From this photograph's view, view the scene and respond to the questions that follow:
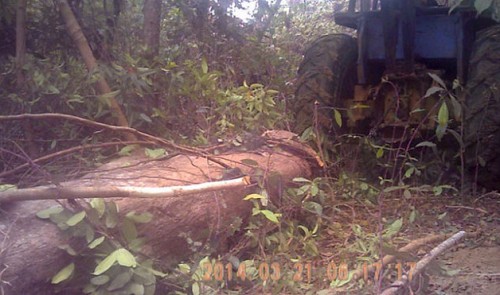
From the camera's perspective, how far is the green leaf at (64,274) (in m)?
2.49

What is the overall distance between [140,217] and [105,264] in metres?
0.36

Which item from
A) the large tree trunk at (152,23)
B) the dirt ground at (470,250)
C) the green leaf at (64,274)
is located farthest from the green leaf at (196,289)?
the large tree trunk at (152,23)

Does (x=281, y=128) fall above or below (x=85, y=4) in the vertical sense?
below

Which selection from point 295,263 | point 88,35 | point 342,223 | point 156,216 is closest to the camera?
point 156,216

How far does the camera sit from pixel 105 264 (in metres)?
2.52

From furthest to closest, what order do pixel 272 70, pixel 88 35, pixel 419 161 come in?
pixel 272 70
pixel 88 35
pixel 419 161

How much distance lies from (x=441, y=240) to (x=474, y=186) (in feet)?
4.52

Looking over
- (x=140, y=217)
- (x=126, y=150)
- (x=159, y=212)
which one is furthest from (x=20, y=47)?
(x=140, y=217)

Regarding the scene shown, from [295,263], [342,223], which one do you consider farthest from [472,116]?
[295,263]

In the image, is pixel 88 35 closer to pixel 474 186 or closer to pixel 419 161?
pixel 419 161

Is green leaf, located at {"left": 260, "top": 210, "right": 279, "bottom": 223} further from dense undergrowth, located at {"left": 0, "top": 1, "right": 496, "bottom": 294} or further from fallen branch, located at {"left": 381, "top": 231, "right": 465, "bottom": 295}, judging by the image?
fallen branch, located at {"left": 381, "top": 231, "right": 465, "bottom": 295}

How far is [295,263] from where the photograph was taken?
3.37 meters
